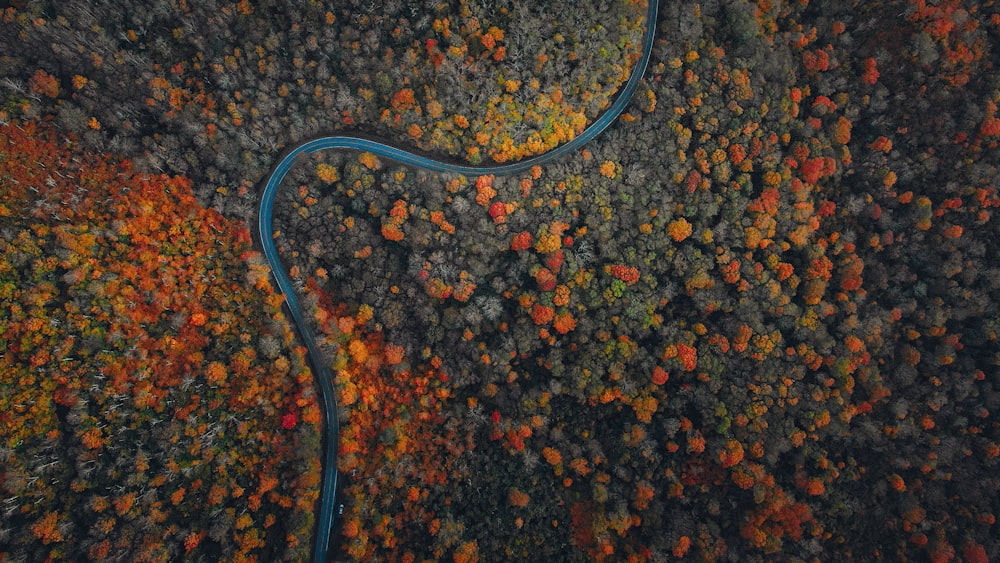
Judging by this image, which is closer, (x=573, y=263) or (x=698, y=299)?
(x=698, y=299)

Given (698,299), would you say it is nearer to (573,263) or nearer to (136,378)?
(573,263)

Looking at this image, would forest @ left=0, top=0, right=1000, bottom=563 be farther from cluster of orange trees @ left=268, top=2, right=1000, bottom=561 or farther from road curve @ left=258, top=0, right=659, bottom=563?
road curve @ left=258, top=0, right=659, bottom=563

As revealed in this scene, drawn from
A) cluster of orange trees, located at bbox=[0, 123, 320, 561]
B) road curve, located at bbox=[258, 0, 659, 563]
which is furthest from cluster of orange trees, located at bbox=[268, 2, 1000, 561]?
cluster of orange trees, located at bbox=[0, 123, 320, 561]

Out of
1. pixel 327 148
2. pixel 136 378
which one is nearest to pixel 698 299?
pixel 327 148

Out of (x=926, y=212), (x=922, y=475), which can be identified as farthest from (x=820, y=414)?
(x=926, y=212)

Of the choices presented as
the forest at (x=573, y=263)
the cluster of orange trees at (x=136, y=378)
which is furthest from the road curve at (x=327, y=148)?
the cluster of orange trees at (x=136, y=378)
